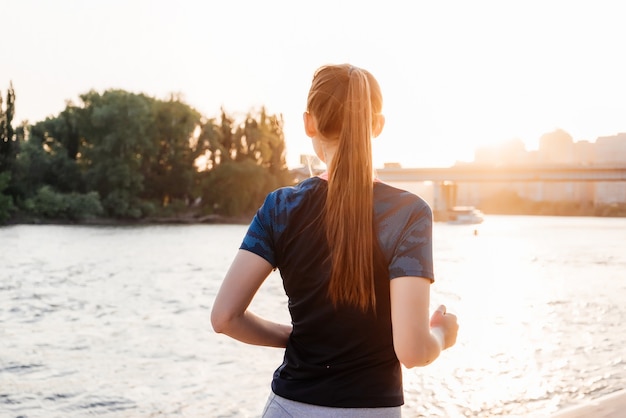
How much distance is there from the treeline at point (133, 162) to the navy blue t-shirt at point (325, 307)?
5682cm

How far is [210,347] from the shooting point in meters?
12.2

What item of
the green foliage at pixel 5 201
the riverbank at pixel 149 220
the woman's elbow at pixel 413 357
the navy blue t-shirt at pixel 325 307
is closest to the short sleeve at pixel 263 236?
the navy blue t-shirt at pixel 325 307

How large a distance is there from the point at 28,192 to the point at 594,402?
5851cm

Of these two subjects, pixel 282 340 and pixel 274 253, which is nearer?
pixel 274 253

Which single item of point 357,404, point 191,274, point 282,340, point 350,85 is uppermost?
point 350,85

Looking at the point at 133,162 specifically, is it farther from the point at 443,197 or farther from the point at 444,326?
the point at 444,326

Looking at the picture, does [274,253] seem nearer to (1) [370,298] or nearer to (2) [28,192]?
(1) [370,298]

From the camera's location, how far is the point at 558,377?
991 cm

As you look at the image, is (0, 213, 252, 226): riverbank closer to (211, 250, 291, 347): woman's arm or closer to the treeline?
the treeline

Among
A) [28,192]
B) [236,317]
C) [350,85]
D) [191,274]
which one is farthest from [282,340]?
[28,192]

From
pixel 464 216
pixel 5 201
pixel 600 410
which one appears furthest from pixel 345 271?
pixel 464 216

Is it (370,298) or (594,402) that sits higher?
(370,298)

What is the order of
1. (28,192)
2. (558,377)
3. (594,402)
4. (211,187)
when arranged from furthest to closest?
(211,187), (28,192), (558,377), (594,402)

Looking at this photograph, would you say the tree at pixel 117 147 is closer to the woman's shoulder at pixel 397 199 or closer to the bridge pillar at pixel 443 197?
the bridge pillar at pixel 443 197
